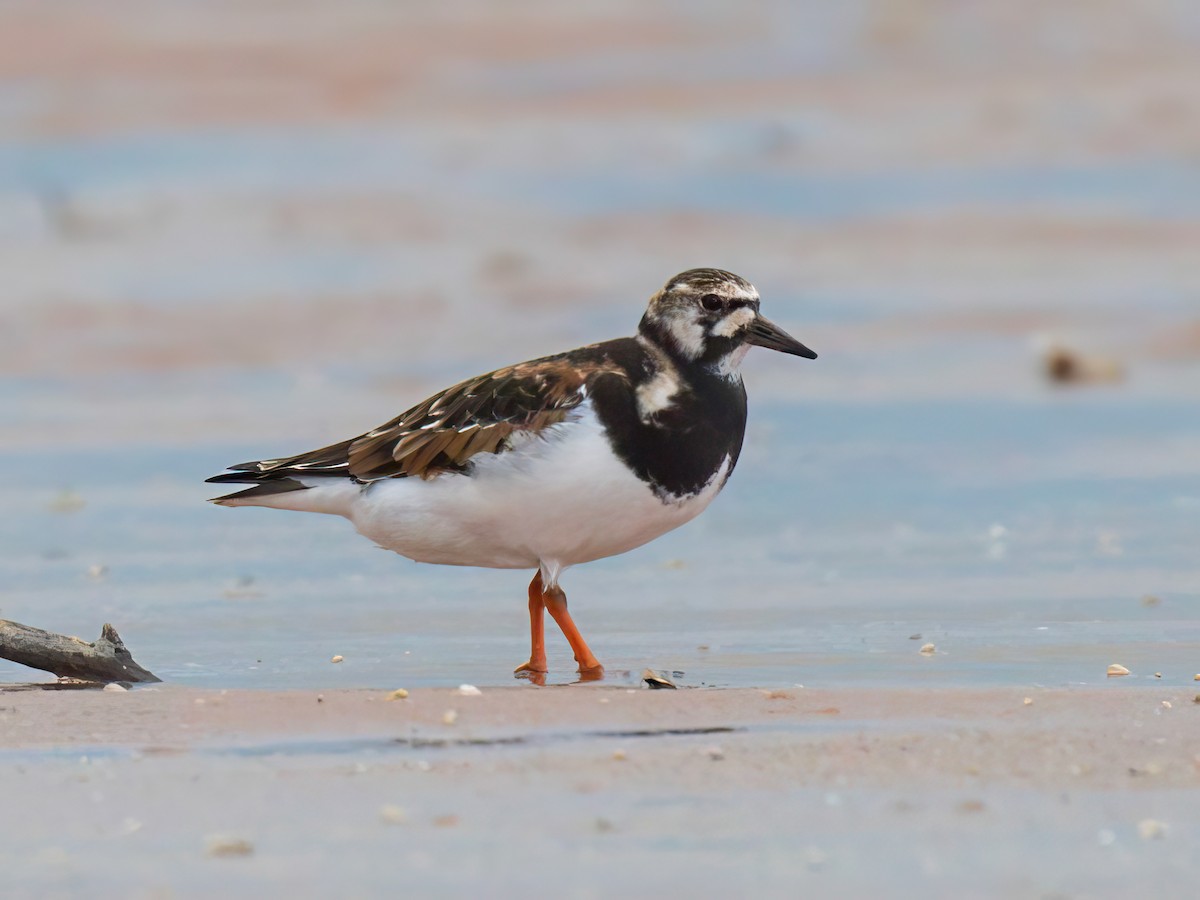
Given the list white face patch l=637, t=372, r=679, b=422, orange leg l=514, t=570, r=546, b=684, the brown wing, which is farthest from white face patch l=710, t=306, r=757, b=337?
orange leg l=514, t=570, r=546, b=684

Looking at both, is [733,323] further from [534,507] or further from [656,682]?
[656,682]

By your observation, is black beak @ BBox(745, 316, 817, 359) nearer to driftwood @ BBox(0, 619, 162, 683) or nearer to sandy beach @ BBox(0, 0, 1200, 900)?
sandy beach @ BBox(0, 0, 1200, 900)

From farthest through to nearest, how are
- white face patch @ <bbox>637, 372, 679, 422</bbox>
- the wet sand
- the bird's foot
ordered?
1. white face patch @ <bbox>637, 372, 679, 422</bbox>
2. the bird's foot
3. the wet sand

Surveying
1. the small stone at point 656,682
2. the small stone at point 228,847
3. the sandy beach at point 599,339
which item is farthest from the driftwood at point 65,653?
the small stone at point 228,847

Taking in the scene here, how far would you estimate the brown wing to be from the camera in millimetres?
6137

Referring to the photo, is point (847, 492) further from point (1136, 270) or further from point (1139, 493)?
point (1136, 270)

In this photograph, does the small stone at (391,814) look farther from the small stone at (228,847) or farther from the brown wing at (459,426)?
the brown wing at (459,426)

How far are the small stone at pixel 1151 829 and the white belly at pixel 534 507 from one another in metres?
2.31

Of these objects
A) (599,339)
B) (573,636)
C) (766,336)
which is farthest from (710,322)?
(599,339)

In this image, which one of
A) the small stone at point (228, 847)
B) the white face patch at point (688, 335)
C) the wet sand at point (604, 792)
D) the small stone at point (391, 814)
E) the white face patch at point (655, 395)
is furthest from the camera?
the white face patch at point (688, 335)

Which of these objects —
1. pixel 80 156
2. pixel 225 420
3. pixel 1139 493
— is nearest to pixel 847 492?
pixel 1139 493

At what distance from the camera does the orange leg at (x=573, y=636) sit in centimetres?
601

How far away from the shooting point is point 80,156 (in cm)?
1705

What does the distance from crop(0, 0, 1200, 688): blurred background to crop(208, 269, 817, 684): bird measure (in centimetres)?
37
